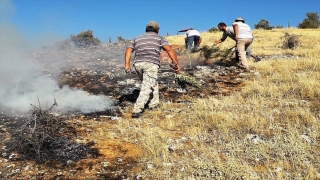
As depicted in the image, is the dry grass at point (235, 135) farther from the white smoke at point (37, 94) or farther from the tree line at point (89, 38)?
the tree line at point (89, 38)

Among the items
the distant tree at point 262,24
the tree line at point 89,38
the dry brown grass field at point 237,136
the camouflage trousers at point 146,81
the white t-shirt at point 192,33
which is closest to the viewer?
the dry brown grass field at point 237,136

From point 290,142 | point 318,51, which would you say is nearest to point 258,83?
point 290,142

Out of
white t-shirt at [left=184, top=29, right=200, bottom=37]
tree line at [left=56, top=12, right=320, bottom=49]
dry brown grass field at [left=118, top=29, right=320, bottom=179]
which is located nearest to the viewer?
dry brown grass field at [left=118, top=29, right=320, bottom=179]

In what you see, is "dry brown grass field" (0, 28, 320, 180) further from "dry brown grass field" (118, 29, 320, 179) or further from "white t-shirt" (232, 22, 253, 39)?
"white t-shirt" (232, 22, 253, 39)

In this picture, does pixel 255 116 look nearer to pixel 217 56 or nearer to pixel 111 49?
pixel 217 56

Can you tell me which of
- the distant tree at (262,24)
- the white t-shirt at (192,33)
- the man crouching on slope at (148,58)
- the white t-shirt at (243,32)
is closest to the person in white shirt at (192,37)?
the white t-shirt at (192,33)

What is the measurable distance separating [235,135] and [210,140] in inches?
13.2

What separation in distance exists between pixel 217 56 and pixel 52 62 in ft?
18.6

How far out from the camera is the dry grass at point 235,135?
2.96 m

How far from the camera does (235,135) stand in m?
3.84

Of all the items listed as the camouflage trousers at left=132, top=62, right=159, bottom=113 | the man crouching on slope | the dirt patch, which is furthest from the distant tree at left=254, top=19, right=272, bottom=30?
the camouflage trousers at left=132, top=62, right=159, bottom=113

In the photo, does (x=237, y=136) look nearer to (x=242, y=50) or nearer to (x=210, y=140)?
(x=210, y=140)

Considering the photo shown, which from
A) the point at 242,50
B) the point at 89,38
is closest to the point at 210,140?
the point at 242,50

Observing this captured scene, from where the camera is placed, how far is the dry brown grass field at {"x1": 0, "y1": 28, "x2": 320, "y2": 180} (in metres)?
2.99
